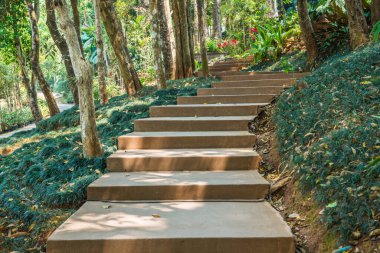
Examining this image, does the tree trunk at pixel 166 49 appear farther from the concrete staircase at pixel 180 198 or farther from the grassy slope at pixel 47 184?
the concrete staircase at pixel 180 198

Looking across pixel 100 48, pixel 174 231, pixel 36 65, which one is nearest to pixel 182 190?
pixel 174 231

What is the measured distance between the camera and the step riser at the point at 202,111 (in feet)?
19.6

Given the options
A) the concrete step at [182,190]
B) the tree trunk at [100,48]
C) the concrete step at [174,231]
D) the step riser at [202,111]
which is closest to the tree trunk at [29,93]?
the tree trunk at [100,48]

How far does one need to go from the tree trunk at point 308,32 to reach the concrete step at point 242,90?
6.36 ft

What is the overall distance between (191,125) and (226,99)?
62.0 inches

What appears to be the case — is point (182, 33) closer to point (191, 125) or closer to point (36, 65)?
point (36, 65)

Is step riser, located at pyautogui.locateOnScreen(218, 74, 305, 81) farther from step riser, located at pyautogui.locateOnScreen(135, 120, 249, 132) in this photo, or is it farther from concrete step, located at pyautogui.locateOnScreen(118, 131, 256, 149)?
concrete step, located at pyautogui.locateOnScreen(118, 131, 256, 149)

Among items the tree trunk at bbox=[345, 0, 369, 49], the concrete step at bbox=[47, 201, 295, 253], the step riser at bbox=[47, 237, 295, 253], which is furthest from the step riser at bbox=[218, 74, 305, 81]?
the step riser at bbox=[47, 237, 295, 253]

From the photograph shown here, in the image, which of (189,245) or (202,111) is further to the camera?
(202,111)

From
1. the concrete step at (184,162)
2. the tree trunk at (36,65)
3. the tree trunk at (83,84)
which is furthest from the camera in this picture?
the tree trunk at (36,65)

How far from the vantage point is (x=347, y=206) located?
8.58ft

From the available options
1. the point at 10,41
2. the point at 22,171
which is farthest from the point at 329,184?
the point at 10,41

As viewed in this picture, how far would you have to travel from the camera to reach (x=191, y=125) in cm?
543

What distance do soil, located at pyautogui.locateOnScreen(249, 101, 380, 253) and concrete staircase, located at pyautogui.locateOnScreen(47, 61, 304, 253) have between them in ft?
0.43
